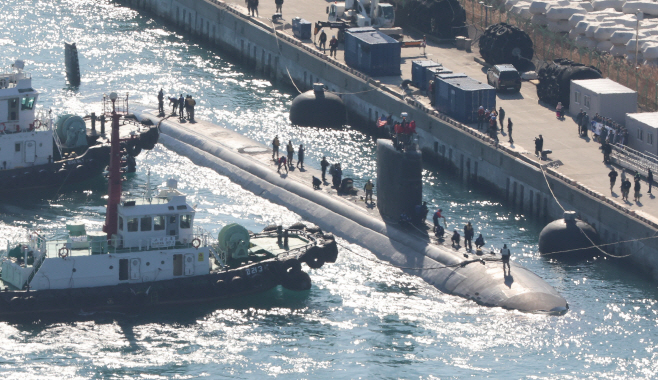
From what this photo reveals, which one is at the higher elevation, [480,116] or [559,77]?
[559,77]

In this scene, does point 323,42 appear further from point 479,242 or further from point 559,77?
point 479,242

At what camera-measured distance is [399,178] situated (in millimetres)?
59375

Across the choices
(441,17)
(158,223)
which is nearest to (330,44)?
(441,17)

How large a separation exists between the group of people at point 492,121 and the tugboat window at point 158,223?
2652 cm

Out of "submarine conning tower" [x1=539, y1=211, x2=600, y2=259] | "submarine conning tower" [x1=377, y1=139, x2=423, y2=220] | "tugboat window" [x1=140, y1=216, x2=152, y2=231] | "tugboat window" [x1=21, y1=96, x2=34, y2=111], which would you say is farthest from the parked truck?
"tugboat window" [x1=140, y1=216, x2=152, y2=231]

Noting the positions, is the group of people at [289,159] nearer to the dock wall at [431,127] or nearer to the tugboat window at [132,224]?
the dock wall at [431,127]

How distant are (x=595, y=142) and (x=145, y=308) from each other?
32.3 m

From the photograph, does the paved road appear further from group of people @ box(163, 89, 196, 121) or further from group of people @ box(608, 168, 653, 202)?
group of people @ box(163, 89, 196, 121)

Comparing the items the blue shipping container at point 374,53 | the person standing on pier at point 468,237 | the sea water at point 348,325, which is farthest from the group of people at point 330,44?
the person standing on pier at point 468,237

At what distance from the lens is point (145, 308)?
2119 inches

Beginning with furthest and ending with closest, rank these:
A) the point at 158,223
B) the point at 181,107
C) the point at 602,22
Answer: the point at 602,22
the point at 181,107
the point at 158,223

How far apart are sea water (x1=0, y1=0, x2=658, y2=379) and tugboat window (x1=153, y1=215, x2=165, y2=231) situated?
11.9 feet

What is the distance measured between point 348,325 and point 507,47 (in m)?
39.2

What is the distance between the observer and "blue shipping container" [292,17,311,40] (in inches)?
3770
